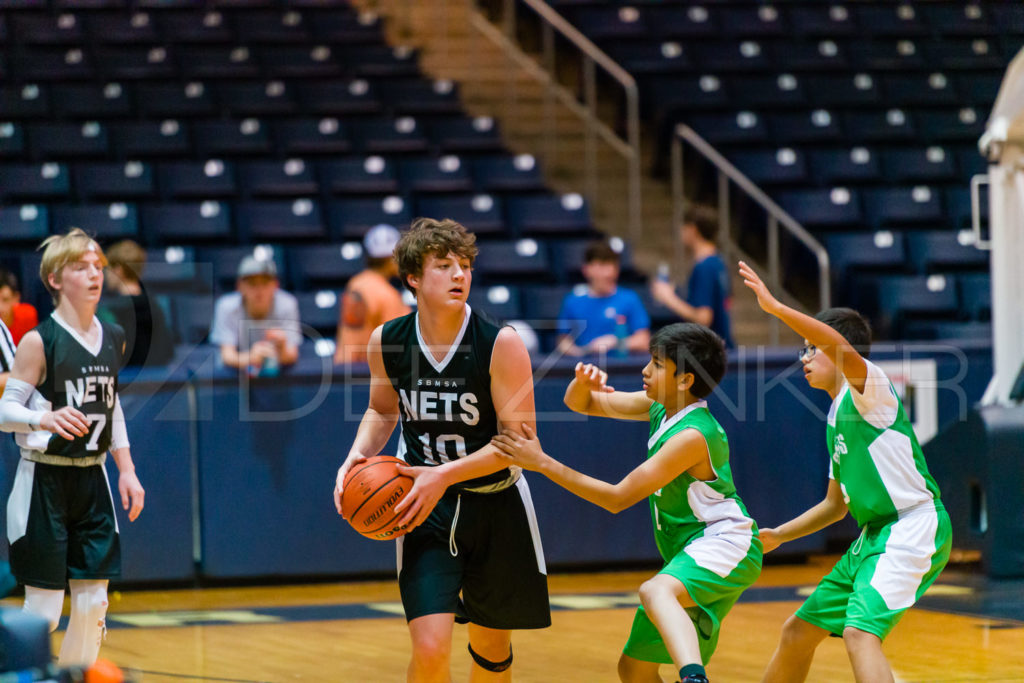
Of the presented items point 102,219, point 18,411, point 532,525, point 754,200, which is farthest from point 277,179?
point 532,525

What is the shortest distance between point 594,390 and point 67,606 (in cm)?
→ 372

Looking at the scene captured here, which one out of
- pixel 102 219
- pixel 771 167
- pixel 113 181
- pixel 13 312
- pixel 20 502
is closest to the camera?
pixel 20 502

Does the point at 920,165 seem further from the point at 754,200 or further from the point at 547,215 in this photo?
the point at 547,215

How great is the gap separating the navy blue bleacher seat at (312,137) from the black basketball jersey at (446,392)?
25.6ft

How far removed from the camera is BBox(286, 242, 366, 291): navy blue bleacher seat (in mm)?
10336

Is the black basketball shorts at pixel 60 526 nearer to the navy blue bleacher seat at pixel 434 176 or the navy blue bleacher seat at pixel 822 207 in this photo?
the navy blue bleacher seat at pixel 434 176

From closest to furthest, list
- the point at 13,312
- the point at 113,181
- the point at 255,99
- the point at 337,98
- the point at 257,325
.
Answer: the point at 13,312 < the point at 257,325 < the point at 113,181 < the point at 255,99 < the point at 337,98

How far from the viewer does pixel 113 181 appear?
11172mm

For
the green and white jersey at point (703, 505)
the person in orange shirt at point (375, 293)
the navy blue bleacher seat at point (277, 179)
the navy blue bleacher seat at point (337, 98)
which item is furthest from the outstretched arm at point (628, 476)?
the navy blue bleacher seat at point (337, 98)

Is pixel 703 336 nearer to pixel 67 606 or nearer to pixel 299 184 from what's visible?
pixel 67 606

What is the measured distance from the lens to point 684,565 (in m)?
4.46

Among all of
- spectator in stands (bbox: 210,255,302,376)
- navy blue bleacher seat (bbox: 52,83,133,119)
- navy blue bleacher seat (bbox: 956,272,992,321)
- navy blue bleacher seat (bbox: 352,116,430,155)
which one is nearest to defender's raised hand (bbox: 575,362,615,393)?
spectator in stands (bbox: 210,255,302,376)

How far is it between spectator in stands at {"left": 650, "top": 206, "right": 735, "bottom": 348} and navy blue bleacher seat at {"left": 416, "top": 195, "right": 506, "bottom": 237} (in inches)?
106

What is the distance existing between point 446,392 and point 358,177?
7413 millimetres
